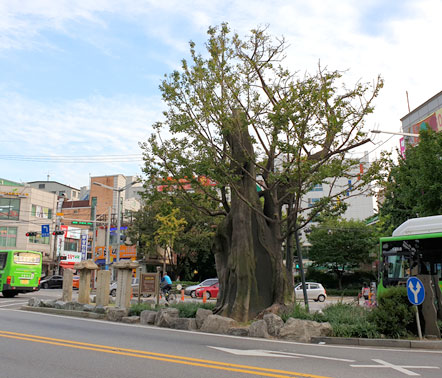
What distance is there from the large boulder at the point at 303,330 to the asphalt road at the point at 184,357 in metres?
0.66

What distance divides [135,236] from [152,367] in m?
41.5

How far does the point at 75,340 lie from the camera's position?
392 inches

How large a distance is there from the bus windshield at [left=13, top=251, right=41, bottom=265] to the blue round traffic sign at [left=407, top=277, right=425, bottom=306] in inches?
936

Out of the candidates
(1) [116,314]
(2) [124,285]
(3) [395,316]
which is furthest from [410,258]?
(1) [116,314]

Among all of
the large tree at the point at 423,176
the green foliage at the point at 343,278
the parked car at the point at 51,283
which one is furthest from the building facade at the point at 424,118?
the parked car at the point at 51,283

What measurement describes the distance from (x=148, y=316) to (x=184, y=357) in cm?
700

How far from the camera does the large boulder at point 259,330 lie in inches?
469

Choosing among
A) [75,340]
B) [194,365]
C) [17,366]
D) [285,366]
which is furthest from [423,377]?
[75,340]

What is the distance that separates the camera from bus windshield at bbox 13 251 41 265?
27.4 m

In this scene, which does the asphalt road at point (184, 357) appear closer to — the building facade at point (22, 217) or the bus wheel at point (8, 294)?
the bus wheel at point (8, 294)

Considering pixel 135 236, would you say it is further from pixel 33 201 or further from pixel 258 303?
pixel 258 303

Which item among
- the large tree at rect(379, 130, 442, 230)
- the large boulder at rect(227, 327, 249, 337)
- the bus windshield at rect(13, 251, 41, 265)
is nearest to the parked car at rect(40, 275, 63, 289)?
the bus windshield at rect(13, 251, 41, 265)

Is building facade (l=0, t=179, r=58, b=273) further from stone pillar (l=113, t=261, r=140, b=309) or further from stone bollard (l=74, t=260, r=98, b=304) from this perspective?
stone pillar (l=113, t=261, r=140, b=309)

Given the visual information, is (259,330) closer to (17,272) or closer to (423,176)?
(423,176)
